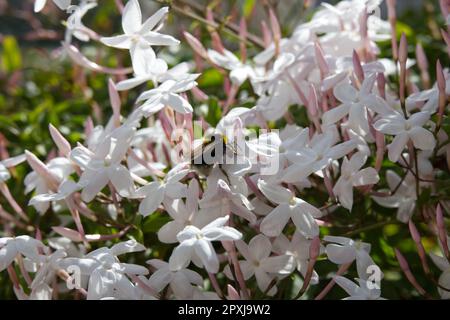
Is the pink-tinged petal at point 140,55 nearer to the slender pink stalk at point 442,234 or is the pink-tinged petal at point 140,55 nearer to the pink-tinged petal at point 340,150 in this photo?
the pink-tinged petal at point 340,150

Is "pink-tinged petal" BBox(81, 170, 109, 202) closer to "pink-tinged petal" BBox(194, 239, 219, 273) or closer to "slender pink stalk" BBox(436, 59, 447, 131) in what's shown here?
"pink-tinged petal" BBox(194, 239, 219, 273)

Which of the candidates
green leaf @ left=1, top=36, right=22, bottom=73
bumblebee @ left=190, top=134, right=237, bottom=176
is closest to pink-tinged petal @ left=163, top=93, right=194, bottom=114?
bumblebee @ left=190, top=134, right=237, bottom=176

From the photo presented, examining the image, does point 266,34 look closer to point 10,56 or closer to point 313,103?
point 313,103

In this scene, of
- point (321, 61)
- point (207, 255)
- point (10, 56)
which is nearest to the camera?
point (207, 255)

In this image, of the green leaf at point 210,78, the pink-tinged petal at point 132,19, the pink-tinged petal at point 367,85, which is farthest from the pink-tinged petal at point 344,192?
the green leaf at point 210,78

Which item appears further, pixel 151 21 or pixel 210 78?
pixel 210 78

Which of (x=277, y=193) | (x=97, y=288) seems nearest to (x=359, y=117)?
(x=277, y=193)
